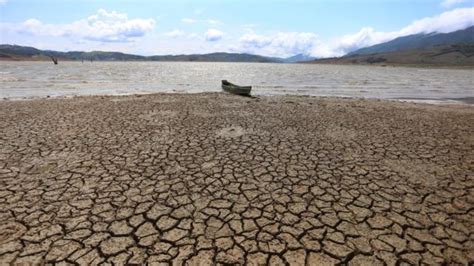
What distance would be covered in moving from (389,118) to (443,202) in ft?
29.1

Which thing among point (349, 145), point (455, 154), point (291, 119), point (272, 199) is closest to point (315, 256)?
point (272, 199)

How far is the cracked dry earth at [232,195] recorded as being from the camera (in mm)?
3936

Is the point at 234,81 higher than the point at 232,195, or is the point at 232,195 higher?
the point at 234,81

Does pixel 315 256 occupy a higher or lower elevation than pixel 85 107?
lower

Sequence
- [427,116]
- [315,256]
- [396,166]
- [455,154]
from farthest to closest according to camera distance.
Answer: [427,116], [455,154], [396,166], [315,256]

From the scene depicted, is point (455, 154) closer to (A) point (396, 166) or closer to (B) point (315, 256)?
(A) point (396, 166)

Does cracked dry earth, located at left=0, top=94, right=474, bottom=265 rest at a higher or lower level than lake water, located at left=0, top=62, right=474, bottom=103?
lower

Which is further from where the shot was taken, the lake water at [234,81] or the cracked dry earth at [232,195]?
the lake water at [234,81]

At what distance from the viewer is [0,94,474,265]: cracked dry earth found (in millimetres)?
3936

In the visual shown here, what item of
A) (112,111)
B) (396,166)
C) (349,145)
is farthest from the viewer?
(112,111)

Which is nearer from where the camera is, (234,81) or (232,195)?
(232,195)

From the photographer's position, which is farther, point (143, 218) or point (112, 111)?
point (112, 111)

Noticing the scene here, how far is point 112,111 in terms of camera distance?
13133 mm

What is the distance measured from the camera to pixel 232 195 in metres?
5.41
